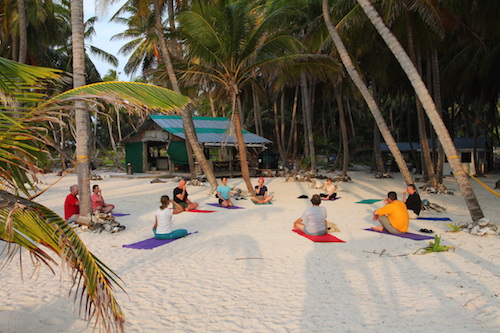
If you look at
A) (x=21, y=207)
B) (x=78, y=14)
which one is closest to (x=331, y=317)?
(x=21, y=207)

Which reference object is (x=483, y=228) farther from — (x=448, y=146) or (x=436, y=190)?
(x=436, y=190)

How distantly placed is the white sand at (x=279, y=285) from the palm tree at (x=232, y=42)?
6.58 meters

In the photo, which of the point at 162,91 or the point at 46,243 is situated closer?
the point at 46,243

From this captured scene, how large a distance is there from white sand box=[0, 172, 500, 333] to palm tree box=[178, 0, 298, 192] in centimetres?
658

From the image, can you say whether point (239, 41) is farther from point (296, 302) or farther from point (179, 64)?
point (296, 302)

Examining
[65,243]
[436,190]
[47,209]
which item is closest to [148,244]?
[47,209]

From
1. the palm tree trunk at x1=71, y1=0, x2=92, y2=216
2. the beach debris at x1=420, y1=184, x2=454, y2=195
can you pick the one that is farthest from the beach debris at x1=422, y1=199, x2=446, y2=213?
the palm tree trunk at x1=71, y1=0, x2=92, y2=216

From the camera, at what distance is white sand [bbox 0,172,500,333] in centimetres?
392

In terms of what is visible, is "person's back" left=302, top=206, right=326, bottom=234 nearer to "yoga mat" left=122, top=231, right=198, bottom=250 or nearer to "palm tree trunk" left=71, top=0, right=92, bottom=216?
"yoga mat" left=122, top=231, right=198, bottom=250

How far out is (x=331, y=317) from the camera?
160 inches

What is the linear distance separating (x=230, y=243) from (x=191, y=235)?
1.06 metres

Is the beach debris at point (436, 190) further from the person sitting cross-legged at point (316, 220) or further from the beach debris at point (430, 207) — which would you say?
the person sitting cross-legged at point (316, 220)

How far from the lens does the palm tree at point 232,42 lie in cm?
1281

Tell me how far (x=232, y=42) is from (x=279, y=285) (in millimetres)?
9767
